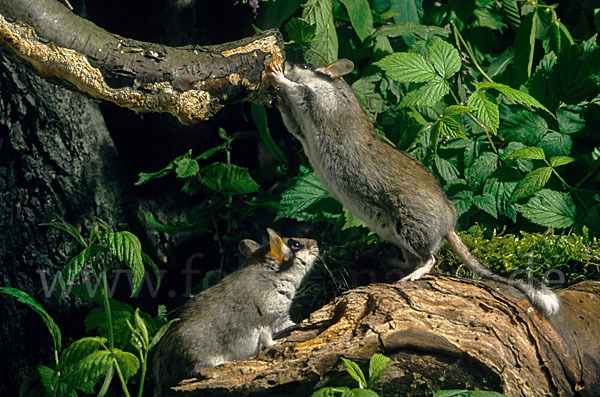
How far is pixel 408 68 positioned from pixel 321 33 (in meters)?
0.74

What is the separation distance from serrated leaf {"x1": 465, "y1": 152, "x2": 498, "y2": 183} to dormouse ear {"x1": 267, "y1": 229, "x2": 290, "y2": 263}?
4.54 feet

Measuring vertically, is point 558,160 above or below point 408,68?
below

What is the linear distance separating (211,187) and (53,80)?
1.45m

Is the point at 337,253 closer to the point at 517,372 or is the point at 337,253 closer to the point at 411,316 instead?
the point at 411,316

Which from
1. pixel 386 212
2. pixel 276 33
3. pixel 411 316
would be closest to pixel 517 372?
pixel 411 316

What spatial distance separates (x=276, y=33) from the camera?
3.34m

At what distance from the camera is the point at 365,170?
3438 millimetres

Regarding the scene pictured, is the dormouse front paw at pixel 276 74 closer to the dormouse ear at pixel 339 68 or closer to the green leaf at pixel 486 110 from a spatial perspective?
the dormouse ear at pixel 339 68

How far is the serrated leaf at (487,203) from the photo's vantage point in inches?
150

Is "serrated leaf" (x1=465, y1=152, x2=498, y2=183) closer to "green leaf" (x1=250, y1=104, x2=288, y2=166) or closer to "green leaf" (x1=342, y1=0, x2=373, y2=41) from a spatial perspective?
"green leaf" (x1=342, y1=0, x2=373, y2=41)

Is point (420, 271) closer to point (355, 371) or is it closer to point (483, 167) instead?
point (355, 371)

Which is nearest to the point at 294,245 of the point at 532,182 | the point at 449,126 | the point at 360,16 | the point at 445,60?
the point at 449,126

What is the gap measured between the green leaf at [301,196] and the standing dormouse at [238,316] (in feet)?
1.67

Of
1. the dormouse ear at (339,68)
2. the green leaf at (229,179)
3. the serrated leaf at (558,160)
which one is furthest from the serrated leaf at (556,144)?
the green leaf at (229,179)
